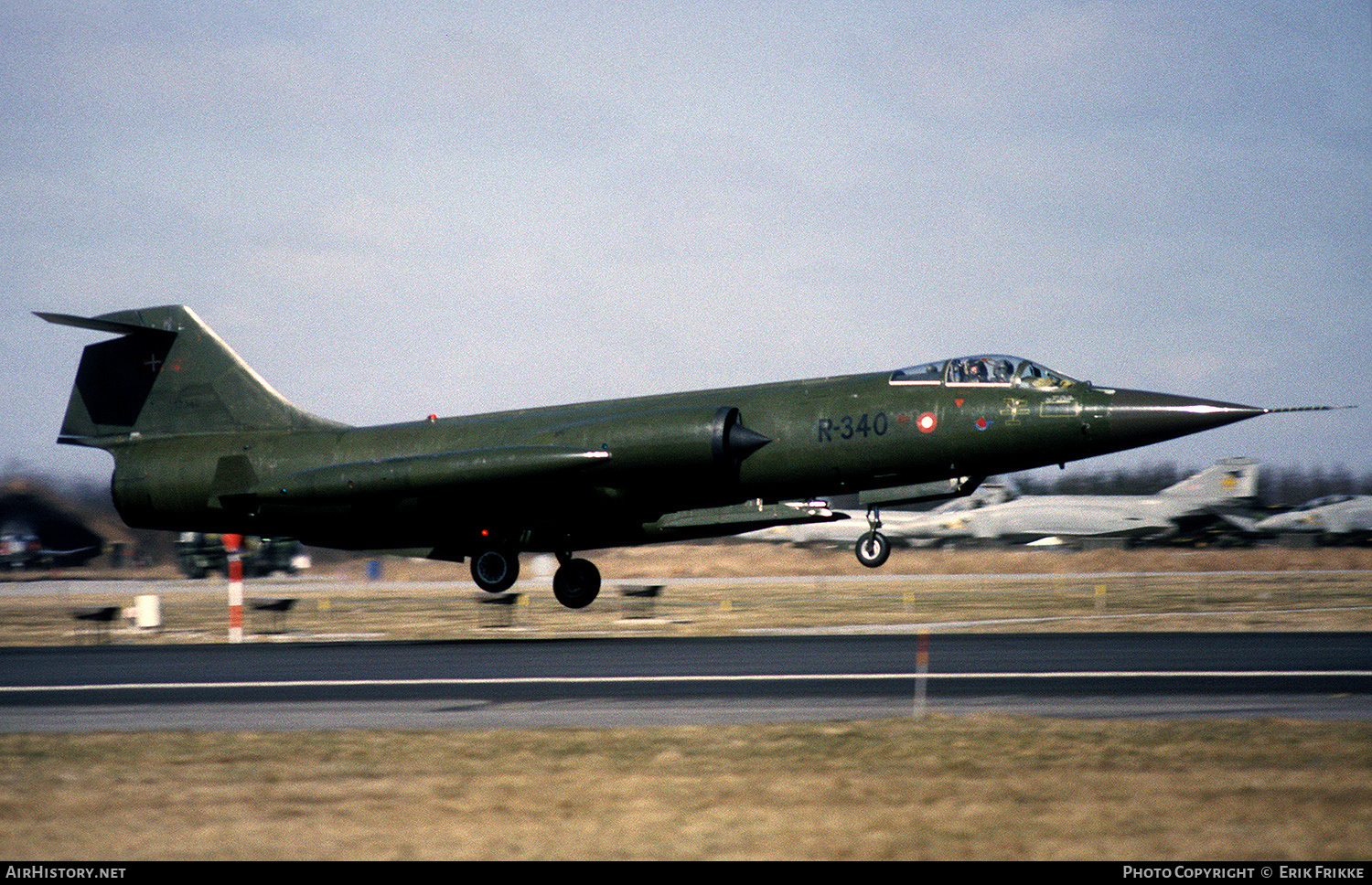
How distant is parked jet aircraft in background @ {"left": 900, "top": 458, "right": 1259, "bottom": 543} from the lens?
50375 millimetres

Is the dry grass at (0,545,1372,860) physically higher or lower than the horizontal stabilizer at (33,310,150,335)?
lower

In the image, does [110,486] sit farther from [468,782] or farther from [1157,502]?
[1157,502]

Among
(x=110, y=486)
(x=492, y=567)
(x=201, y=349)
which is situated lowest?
(x=492, y=567)

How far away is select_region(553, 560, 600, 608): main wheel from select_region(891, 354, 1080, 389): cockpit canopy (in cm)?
719

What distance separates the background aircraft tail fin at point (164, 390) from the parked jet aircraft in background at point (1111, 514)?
35.9 meters

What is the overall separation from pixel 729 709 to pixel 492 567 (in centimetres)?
975

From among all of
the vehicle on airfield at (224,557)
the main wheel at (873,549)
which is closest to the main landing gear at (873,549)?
the main wheel at (873,549)

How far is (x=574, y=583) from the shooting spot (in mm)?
22625

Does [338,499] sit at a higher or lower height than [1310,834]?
higher

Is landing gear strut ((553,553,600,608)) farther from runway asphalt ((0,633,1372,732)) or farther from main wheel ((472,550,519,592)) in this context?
runway asphalt ((0,633,1372,732))

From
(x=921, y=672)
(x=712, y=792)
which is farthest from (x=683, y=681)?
(x=712, y=792)

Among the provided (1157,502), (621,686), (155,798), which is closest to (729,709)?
(621,686)

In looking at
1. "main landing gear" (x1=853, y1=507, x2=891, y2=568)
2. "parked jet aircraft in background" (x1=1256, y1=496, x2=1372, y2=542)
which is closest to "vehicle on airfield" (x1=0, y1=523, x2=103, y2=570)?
"main landing gear" (x1=853, y1=507, x2=891, y2=568)
